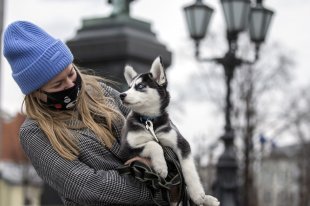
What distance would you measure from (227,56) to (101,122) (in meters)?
10.1

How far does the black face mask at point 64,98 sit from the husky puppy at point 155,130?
0.19 meters

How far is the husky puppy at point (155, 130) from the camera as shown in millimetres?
3318

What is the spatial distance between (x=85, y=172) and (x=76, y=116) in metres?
0.30

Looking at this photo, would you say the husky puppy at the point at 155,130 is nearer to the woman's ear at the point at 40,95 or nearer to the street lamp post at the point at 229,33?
the woman's ear at the point at 40,95

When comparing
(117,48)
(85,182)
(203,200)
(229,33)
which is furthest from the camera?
(229,33)

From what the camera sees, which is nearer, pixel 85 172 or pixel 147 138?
pixel 85 172

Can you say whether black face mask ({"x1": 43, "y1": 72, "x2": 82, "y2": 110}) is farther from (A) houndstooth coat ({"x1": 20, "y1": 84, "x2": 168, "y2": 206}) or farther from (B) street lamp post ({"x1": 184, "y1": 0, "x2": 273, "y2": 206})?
(B) street lamp post ({"x1": 184, "y1": 0, "x2": 273, "y2": 206})

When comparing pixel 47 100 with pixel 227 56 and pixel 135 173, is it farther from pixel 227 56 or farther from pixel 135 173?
pixel 227 56

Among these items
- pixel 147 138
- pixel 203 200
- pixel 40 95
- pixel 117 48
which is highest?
pixel 40 95

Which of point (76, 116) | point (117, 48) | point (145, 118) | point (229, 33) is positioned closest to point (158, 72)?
point (145, 118)

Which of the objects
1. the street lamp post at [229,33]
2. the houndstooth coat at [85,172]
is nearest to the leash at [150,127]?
the houndstooth coat at [85,172]

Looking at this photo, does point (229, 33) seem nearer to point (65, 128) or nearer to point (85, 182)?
point (65, 128)

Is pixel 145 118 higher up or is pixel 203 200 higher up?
pixel 145 118

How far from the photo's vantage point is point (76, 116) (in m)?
3.42
